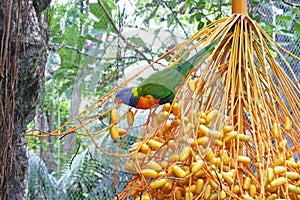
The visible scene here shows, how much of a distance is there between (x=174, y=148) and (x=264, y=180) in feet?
0.29

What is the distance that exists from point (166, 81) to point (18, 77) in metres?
0.49

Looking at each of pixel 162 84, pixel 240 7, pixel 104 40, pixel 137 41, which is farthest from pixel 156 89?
pixel 104 40

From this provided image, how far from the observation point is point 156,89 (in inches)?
19.1

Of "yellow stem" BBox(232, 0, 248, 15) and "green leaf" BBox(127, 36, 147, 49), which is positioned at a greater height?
Result: "yellow stem" BBox(232, 0, 248, 15)

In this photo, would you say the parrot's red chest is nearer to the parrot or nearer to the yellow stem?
the parrot

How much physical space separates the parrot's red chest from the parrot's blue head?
1 centimetres

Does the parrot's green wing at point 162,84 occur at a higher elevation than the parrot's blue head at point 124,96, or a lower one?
higher

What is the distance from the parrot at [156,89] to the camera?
1.59 ft

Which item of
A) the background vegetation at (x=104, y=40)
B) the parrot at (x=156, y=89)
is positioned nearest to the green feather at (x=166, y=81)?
the parrot at (x=156, y=89)

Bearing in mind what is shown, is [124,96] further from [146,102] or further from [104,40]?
[104,40]

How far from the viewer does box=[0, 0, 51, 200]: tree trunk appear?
78 centimetres

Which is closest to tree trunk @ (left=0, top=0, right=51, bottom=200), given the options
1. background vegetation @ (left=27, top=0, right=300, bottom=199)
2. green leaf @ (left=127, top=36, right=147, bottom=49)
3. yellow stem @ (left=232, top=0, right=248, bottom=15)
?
background vegetation @ (left=27, top=0, right=300, bottom=199)

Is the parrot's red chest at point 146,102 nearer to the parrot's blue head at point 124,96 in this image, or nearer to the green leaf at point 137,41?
the parrot's blue head at point 124,96

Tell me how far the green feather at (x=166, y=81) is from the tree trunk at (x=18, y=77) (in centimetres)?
27
